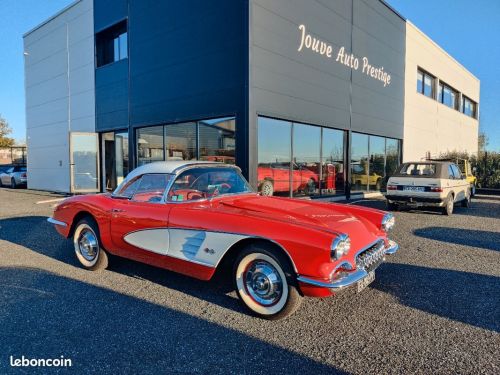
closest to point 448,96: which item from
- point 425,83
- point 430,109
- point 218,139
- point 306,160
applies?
point 430,109

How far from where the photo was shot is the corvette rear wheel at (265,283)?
9.93 ft

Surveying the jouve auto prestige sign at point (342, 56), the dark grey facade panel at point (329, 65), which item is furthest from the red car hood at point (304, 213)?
the jouve auto prestige sign at point (342, 56)

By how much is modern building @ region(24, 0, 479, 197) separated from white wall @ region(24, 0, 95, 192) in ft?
0.27

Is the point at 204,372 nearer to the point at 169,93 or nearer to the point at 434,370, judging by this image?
the point at 434,370

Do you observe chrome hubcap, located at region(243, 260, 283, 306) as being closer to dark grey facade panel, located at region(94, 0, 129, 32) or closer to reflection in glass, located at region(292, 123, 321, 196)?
reflection in glass, located at region(292, 123, 321, 196)

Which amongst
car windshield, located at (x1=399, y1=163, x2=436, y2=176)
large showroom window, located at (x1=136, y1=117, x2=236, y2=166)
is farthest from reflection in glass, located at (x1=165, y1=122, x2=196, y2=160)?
car windshield, located at (x1=399, y1=163, x2=436, y2=176)

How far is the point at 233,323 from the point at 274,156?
6.91 meters

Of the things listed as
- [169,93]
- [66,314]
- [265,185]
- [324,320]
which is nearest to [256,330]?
[324,320]

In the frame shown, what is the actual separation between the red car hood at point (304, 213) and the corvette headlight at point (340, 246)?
0.39ft

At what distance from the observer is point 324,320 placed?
3182mm

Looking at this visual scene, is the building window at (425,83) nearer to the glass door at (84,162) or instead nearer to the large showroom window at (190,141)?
the large showroom window at (190,141)

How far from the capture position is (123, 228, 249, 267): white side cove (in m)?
3.30

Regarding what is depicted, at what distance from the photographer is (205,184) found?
4.16 metres

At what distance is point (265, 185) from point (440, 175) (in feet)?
15.7
